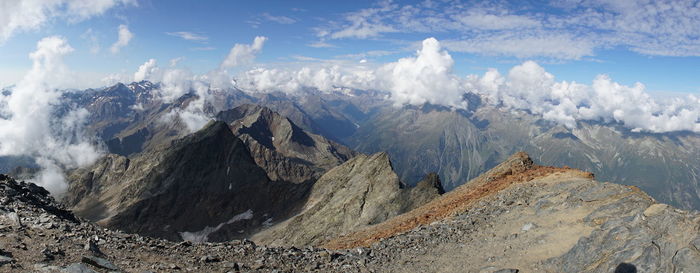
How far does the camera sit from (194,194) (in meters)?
163

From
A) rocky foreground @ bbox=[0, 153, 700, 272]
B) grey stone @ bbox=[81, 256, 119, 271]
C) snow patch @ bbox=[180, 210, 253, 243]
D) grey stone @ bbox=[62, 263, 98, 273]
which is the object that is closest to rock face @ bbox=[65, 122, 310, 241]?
snow patch @ bbox=[180, 210, 253, 243]

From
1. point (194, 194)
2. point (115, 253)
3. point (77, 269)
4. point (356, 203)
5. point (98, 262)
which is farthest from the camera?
point (194, 194)

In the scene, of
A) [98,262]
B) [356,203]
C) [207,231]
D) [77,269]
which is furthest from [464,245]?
[207,231]

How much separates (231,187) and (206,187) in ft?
37.2

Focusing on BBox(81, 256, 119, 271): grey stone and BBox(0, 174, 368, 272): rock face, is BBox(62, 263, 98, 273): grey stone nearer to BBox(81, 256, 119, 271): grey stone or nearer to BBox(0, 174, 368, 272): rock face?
BBox(0, 174, 368, 272): rock face

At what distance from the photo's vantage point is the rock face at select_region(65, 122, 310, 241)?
14262cm

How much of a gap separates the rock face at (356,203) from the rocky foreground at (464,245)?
55507mm

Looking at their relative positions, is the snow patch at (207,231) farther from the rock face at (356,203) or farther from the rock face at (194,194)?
the rock face at (356,203)

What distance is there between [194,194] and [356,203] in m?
86.5

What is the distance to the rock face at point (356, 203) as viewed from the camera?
93.1 meters

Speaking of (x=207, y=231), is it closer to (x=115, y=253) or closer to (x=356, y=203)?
(x=356, y=203)

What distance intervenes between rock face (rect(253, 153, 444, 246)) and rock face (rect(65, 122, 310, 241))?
21.7m

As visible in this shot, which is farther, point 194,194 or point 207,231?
point 194,194

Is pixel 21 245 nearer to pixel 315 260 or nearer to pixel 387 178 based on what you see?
pixel 315 260
